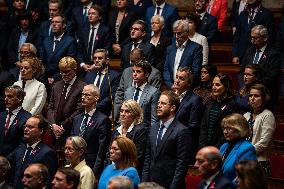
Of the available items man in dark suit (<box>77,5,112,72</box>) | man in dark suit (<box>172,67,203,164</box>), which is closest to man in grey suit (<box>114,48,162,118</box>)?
man in dark suit (<box>172,67,203,164</box>)

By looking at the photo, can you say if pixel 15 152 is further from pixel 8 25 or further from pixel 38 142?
pixel 8 25

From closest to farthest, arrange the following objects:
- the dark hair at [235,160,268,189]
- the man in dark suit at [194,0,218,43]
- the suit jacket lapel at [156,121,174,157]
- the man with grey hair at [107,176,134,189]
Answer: the dark hair at [235,160,268,189] → the man with grey hair at [107,176,134,189] → the suit jacket lapel at [156,121,174,157] → the man in dark suit at [194,0,218,43]

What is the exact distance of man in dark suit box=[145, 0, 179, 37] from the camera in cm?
943

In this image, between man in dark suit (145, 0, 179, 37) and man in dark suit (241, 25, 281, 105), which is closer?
man in dark suit (241, 25, 281, 105)

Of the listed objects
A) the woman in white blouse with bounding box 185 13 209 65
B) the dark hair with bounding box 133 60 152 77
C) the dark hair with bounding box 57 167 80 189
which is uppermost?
the woman in white blouse with bounding box 185 13 209 65

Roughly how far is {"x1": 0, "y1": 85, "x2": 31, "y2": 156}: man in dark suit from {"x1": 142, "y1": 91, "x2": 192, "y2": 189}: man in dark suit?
136 centimetres

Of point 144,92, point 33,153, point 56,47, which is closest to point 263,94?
point 144,92

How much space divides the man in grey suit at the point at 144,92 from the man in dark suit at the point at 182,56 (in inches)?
26.5

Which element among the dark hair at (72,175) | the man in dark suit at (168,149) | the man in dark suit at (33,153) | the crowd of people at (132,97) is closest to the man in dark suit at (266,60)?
the crowd of people at (132,97)

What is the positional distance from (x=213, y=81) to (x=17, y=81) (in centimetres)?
221

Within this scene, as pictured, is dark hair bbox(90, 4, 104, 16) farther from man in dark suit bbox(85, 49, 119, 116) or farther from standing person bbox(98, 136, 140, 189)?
standing person bbox(98, 136, 140, 189)

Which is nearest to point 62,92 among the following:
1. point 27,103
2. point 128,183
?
point 27,103

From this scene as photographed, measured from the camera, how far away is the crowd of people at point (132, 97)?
20.3 feet

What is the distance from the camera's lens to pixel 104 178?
623cm
